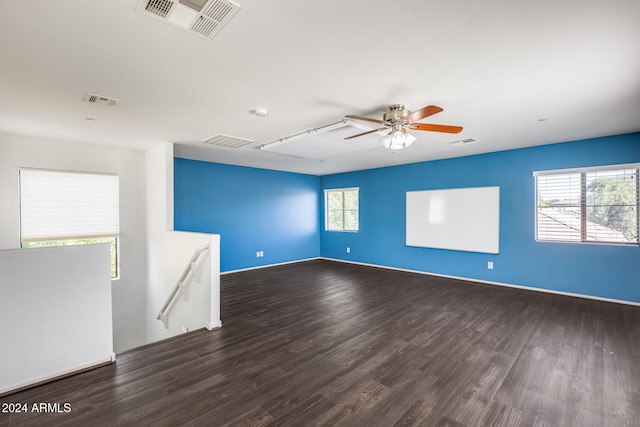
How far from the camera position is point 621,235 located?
429cm

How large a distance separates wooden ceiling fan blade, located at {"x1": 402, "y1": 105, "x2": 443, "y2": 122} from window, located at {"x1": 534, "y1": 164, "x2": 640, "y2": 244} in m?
3.56

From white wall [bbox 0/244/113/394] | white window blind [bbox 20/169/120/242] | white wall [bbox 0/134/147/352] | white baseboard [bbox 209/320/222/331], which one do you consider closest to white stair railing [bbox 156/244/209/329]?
white baseboard [bbox 209/320/222/331]

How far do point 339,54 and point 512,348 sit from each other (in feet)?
10.7

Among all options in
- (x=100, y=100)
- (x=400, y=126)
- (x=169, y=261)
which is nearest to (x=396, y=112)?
(x=400, y=126)

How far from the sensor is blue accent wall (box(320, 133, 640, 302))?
170 inches

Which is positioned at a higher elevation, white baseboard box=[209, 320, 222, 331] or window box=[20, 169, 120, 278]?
window box=[20, 169, 120, 278]

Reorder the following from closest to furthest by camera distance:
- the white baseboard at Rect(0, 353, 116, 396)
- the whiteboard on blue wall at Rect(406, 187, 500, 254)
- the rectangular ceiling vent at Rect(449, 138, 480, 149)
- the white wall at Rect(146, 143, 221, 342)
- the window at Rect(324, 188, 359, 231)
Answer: the white baseboard at Rect(0, 353, 116, 396) → the white wall at Rect(146, 143, 221, 342) → the rectangular ceiling vent at Rect(449, 138, 480, 149) → the whiteboard on blue wall at Rect(406, 187, 500, 254) → the window at Rect(324, 188, 359, 231)

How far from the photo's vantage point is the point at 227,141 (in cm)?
463

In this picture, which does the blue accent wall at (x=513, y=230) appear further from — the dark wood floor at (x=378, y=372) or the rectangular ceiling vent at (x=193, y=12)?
the rectangular ceiling vent at (x=193, y=12)

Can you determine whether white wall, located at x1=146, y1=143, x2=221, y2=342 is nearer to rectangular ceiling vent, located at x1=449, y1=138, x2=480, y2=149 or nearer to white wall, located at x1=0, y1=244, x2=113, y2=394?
white wall, located at x1=0, y1=244, x2=113, y2=394

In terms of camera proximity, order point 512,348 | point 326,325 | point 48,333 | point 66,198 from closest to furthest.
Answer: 1. point 48,333
2. point 512,348
3. point 326,325
4. point 66,198

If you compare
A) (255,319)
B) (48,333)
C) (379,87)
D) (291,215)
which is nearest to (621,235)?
(379,87)

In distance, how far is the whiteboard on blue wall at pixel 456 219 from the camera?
5.42 meters

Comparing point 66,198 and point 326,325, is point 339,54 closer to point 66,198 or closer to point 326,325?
point 326,325
